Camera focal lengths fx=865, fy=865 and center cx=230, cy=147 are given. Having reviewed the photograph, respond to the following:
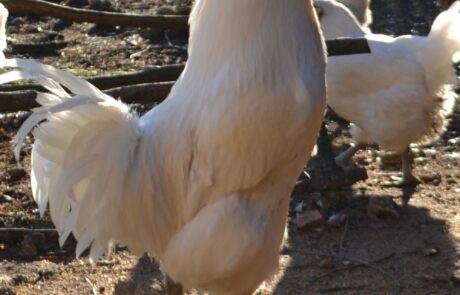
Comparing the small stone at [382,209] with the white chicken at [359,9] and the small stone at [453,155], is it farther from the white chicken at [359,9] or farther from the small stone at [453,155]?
the white chicken at [359,9]

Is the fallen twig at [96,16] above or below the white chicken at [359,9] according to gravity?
above

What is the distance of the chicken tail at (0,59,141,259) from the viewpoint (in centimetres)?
361

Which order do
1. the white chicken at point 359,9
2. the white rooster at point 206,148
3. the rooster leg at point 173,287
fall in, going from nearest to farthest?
1. the white rooster at point 206,148
2. the rooster leg at point 173,287
3. the white chicken at point 359,9

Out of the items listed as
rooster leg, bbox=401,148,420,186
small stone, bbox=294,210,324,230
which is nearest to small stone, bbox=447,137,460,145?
rooster leg, bbox=401,148,420,186

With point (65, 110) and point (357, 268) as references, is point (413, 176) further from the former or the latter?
point (65, 110)

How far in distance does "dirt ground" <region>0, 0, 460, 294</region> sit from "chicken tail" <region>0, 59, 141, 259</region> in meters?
1.17

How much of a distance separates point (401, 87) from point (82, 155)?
3.65 meters

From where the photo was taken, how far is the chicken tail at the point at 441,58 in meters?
6.61

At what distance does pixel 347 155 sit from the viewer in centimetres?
697

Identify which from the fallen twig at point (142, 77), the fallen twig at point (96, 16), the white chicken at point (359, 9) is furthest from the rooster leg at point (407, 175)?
the fallen twig at point (142, 77)

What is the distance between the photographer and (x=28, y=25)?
1041cm

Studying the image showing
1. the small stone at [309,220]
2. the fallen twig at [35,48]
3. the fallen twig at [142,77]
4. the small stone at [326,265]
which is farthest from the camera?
the fallen twig at [35,48]

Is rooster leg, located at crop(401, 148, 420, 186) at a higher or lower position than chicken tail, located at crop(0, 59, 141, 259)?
lower

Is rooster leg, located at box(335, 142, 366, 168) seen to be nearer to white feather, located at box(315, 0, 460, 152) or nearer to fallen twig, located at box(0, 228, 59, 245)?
white feather, located at box(315, 0, 460, 152)
